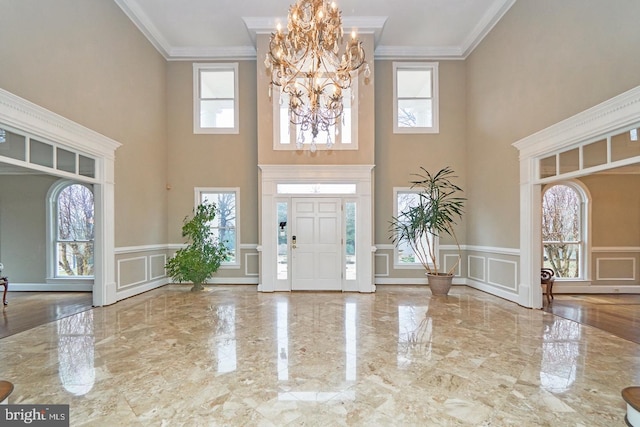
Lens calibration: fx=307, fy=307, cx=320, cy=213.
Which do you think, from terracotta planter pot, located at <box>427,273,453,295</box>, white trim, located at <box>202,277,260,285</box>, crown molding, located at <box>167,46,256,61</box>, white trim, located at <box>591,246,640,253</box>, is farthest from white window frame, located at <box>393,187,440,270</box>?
crown molding, located at <box>167,46,256,61</box>

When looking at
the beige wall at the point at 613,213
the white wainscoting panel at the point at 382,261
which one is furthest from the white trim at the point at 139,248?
the beige wall at the point at 613,213

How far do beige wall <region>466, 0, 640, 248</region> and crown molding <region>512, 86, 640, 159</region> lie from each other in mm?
149

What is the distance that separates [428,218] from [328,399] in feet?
13.8

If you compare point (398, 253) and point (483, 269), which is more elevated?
point (398, 253)

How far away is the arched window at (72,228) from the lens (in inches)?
252

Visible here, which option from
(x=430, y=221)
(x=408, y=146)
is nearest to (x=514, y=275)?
(x=430, y=221)

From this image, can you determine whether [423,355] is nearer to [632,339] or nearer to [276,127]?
[632,339]

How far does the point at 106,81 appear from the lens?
5.05m

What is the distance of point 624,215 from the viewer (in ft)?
20.9

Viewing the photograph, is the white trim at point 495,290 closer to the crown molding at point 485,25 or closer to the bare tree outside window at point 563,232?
the bare tree outside window at point 563,232

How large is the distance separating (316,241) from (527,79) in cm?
456

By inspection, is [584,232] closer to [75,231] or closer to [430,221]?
[430,221]

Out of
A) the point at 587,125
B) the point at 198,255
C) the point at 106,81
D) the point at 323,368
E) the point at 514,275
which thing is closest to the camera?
the point at 323,368

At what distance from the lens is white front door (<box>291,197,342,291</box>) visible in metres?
6.27
